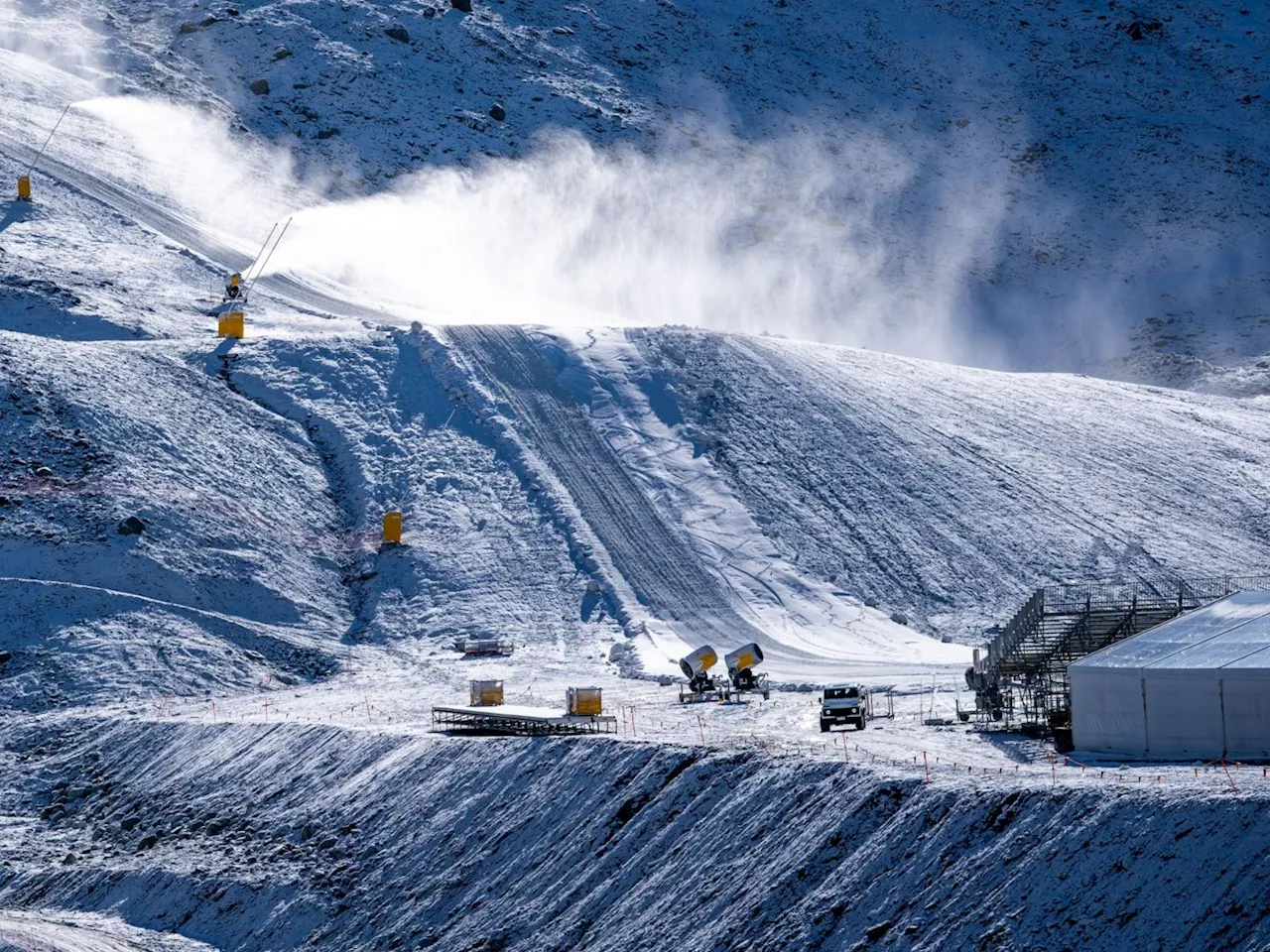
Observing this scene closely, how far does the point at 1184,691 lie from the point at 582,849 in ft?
33.4

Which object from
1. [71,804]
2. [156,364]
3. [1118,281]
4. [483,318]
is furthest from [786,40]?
[71,804]

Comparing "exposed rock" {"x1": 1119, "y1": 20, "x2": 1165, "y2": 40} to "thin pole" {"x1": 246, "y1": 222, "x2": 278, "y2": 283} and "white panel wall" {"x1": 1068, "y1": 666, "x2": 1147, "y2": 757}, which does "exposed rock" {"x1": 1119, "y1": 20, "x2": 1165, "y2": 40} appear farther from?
"white panel wall" {"x1": 1068, "y1": 666, "x2": 1147, "y2": 757}

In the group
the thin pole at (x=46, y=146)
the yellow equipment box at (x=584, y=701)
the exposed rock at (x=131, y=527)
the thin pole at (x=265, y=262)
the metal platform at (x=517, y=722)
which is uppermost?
the thin pole at (x=46, y=146)

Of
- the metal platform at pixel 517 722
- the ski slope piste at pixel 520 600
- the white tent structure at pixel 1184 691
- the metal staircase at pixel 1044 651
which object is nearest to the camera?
the ski slope piste at pixel 520 600

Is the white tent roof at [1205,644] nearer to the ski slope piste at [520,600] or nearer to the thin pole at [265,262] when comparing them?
the ski slope piste at [520,600]

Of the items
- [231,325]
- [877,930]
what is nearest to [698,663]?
[877,930]

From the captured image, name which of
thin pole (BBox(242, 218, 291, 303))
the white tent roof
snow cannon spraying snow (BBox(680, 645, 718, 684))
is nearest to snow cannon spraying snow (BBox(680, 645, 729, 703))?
snow cannon spraying snow (BBox(680, 645, 718, 684))

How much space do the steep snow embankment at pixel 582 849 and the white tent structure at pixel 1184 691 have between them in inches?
221

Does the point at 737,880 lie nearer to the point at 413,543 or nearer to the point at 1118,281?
the point at 413,543

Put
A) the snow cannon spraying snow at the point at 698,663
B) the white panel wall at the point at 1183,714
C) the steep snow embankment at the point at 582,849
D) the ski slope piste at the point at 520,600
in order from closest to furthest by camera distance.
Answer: the steep snow embankment at the point at 582,849
the ski slope piste at the point at 520,600
the white panel wall at the point at 1183,714
the snow cannon spraying snow at the point at 698,663

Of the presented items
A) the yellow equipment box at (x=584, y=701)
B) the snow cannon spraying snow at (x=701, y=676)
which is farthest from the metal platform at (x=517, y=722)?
the snow cannon spraying snow at (x=701, y=676)

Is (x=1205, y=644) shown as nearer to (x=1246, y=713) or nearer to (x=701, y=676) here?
(x=1246, y=713)

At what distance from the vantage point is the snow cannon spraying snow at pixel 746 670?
44.8 metres

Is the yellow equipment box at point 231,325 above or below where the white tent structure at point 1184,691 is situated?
above
